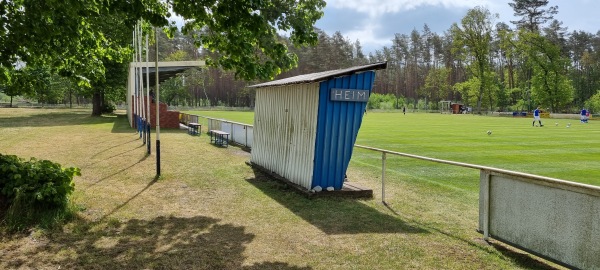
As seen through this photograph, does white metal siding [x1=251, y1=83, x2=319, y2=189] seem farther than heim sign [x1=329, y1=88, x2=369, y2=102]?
Yes

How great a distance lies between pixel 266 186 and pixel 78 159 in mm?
6882

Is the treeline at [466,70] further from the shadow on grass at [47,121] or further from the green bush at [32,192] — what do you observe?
the green bush at [32,192]

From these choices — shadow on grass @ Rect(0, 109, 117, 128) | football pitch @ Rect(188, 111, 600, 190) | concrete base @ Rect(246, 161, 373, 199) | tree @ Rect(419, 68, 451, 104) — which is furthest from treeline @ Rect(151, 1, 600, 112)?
concrete base @ Rect(246, 161, 373, 199)

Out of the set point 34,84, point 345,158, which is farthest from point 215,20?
point 34,84

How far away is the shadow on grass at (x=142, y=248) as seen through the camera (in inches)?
195

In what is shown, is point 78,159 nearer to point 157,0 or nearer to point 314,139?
point 157,0

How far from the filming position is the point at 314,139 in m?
8.41

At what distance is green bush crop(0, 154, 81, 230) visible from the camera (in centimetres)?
623

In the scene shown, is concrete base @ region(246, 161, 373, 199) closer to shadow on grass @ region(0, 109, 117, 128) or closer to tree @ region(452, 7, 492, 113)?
shadow on grass @ region(0, 109, 117, 128)

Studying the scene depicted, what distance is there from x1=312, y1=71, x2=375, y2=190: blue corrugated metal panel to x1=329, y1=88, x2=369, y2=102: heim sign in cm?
9

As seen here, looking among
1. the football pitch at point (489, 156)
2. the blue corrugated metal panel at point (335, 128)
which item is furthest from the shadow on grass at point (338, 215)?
the football pitch at point (489, 156)

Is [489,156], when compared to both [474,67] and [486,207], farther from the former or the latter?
[474,67]

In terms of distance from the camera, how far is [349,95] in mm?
8367

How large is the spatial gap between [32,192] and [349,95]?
18.3 feet
